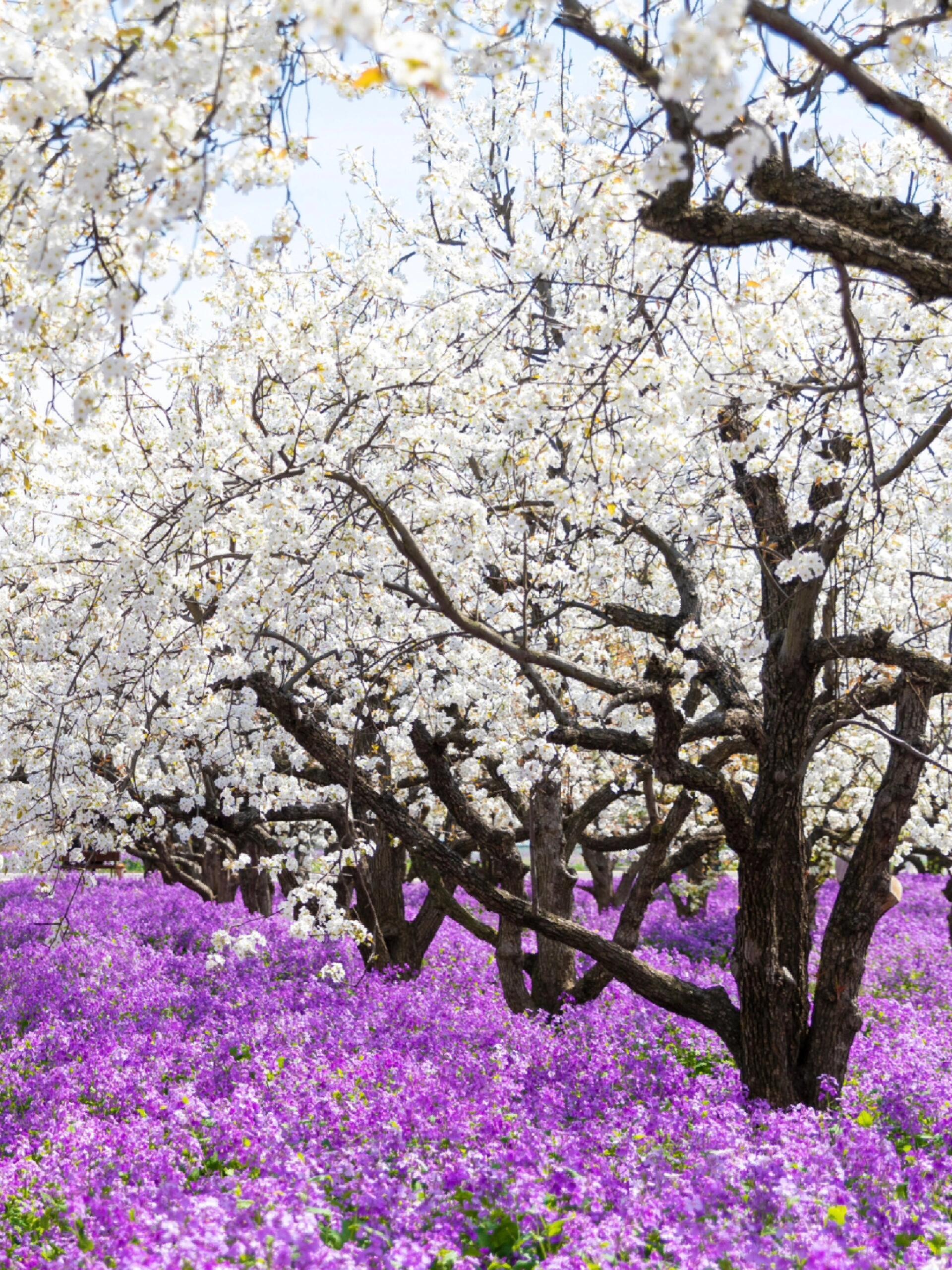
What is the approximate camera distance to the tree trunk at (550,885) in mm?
11672

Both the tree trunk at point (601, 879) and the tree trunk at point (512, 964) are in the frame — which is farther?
the tree trunk at point (601, 879)

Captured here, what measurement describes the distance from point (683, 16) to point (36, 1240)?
20.9 feet

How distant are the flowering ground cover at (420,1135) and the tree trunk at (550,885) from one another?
60 centimetres

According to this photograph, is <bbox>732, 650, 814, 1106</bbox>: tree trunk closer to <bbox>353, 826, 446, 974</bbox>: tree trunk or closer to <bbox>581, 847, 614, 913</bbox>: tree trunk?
<bbox>353, 826, 446, 974</bbox>: tree trunk

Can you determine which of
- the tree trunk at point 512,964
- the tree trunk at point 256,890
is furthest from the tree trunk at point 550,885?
the tree trunk at point 256,890

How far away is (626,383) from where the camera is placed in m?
6.35

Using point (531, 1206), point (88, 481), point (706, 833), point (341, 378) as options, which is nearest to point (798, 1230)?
point (531, 1206)

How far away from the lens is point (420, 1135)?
23.2 ft

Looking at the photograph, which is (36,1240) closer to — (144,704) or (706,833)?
(144,704)

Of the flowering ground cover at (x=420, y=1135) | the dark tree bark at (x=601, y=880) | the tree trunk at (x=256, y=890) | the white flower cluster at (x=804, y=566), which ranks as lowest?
the flowering ground cover at (x=420, y=1135)

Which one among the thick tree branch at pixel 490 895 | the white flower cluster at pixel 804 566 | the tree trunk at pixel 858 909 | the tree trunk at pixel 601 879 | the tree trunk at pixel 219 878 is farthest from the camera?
the tree trunk at pixel 601 879

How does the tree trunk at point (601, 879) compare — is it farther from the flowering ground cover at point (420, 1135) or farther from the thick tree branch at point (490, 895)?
the thick tree branch at point (490, 895)

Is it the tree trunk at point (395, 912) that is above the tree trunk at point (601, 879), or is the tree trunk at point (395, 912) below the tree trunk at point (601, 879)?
below

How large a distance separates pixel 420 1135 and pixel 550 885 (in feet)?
15.8
